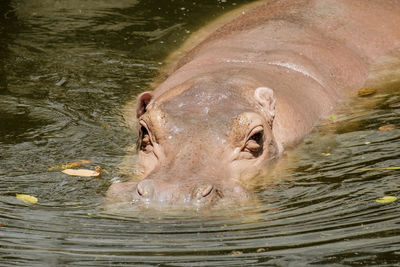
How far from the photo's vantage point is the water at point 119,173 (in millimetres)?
4633

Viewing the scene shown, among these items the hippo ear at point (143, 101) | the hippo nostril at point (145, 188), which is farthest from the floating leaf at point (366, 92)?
the hippo nostril at point (145, 188)

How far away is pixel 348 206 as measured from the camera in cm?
532

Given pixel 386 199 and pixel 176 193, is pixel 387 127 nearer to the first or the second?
pixel 386 199

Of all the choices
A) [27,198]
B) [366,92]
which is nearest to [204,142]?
[27,198]

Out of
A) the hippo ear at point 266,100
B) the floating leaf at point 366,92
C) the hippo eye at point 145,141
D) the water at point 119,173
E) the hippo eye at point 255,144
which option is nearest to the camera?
the water at point 119,173

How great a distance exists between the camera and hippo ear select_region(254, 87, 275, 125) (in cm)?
680

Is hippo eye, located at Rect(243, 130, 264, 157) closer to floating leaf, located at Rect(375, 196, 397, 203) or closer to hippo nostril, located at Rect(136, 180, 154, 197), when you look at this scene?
hippo nostril, located at Rect(136, 180, 154, 197)

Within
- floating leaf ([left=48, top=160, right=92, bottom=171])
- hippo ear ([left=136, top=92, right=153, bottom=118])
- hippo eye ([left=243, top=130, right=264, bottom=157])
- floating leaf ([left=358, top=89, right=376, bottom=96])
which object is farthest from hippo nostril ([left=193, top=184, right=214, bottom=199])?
floating leaf ([left=358, top=89, right=376, bottom=96])

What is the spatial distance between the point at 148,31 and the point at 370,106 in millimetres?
4157

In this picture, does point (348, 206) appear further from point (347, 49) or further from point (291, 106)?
point (347, 49)

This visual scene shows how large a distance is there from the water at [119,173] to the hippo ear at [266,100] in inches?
16.5

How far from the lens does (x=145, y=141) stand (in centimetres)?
649

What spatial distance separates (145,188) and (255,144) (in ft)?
4.14

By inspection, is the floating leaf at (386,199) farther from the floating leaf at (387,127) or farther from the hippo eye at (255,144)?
the floating leaf at (387,127)
